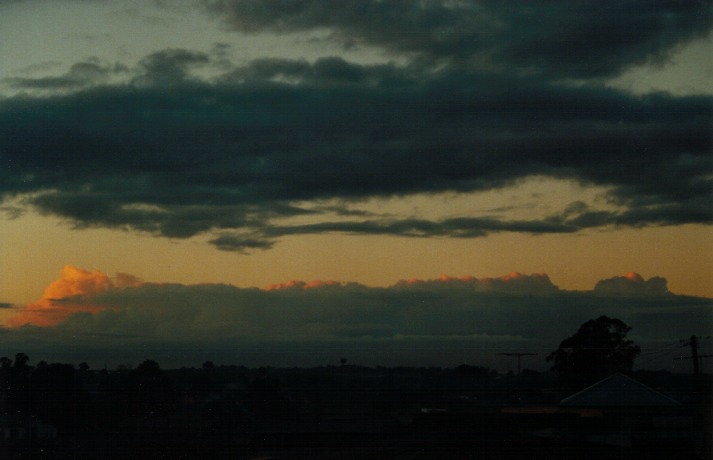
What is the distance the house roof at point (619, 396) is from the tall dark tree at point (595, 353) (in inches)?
238

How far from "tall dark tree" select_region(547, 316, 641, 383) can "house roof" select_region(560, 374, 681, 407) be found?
6.05 metres

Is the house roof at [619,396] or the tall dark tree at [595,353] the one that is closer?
the house roof at [619,396]

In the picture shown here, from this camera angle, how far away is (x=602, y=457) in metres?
18.9

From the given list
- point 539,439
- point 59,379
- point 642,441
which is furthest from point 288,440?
point 642,441

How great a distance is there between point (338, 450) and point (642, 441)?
8.65 metres

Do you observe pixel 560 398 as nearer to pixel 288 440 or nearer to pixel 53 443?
pixel 288 440

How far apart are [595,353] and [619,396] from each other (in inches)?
484

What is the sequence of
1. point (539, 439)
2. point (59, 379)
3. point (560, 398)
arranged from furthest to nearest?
point (560, 398) < point (59, 379) < point (539, 439)

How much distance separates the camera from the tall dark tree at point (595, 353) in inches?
1454

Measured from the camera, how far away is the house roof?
26.9m

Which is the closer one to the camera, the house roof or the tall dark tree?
the house roof

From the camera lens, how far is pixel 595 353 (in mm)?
39625

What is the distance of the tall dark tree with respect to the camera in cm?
3694

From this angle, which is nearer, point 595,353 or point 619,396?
point 619,396
